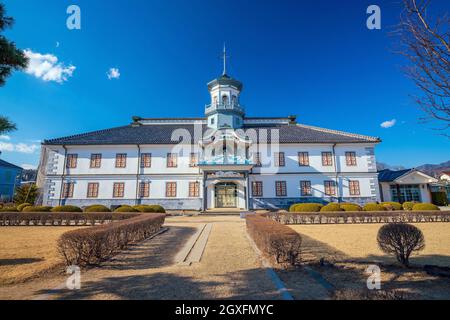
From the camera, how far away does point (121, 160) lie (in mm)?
24828

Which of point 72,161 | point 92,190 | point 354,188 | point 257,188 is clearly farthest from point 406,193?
point 72,161

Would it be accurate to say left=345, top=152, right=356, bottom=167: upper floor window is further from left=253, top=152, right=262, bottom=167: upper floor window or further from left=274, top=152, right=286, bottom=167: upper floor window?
left=253, top=152, right=262, bottom=167: upper floor window

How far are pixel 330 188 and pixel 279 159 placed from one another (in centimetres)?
621

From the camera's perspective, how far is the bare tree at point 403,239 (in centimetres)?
564

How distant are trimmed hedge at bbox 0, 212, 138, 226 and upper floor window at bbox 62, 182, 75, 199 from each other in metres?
9.20

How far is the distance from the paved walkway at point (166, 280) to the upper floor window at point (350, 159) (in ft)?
70.5

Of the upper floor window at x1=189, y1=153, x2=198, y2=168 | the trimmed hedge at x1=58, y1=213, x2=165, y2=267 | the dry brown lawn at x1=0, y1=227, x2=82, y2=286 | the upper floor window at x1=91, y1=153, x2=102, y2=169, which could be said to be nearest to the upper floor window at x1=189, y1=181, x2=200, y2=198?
the upper floor window at x1=189, y1=153, x2=198, y2=168

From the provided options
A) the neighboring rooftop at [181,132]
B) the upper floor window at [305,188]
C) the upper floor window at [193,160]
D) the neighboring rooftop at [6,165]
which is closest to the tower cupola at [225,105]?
the neighboring rooftop at [181,132]

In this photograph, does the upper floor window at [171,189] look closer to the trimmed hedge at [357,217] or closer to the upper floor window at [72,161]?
the upper floor window at [72,161]

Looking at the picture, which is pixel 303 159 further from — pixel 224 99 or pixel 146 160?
pixel 146 160

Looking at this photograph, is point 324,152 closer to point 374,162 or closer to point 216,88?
point 374,162

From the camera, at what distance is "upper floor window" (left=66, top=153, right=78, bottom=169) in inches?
965

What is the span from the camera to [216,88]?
28.7m
